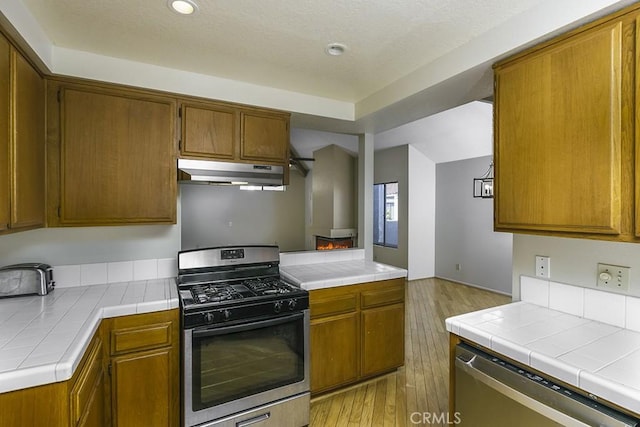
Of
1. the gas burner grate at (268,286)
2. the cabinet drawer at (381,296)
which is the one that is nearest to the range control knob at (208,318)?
the gas burner grate at (268,286)

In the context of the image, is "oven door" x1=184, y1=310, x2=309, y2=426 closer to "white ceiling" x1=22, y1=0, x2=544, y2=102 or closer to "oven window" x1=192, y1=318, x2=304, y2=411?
"oven window" x1=192, y1=318, x2=304, y2=411

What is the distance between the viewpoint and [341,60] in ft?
→ 6.94

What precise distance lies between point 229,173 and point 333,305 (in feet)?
4.07

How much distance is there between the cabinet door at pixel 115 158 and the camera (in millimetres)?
1943

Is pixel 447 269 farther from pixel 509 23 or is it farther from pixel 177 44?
pixel 177 44

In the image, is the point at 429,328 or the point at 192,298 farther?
the point at 429,328

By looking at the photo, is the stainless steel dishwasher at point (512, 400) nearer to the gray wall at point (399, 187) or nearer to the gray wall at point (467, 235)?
the gray wall at point (467, 235)

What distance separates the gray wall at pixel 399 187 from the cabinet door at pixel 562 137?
4.34 metres

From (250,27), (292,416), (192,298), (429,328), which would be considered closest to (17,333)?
(192,298)

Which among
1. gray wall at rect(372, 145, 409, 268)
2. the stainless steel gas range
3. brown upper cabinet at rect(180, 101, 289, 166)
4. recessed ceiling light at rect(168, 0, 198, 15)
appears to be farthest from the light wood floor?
recessed ceiling light at rect(168, 0, 198, 15)

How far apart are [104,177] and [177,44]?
0.94m

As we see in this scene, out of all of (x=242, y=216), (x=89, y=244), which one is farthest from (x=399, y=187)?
(x=89, y=244)

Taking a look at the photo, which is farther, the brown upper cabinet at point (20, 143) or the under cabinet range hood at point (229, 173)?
the under cabinet range hood at point (229, 173)

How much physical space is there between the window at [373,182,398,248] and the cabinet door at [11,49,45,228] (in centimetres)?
548
